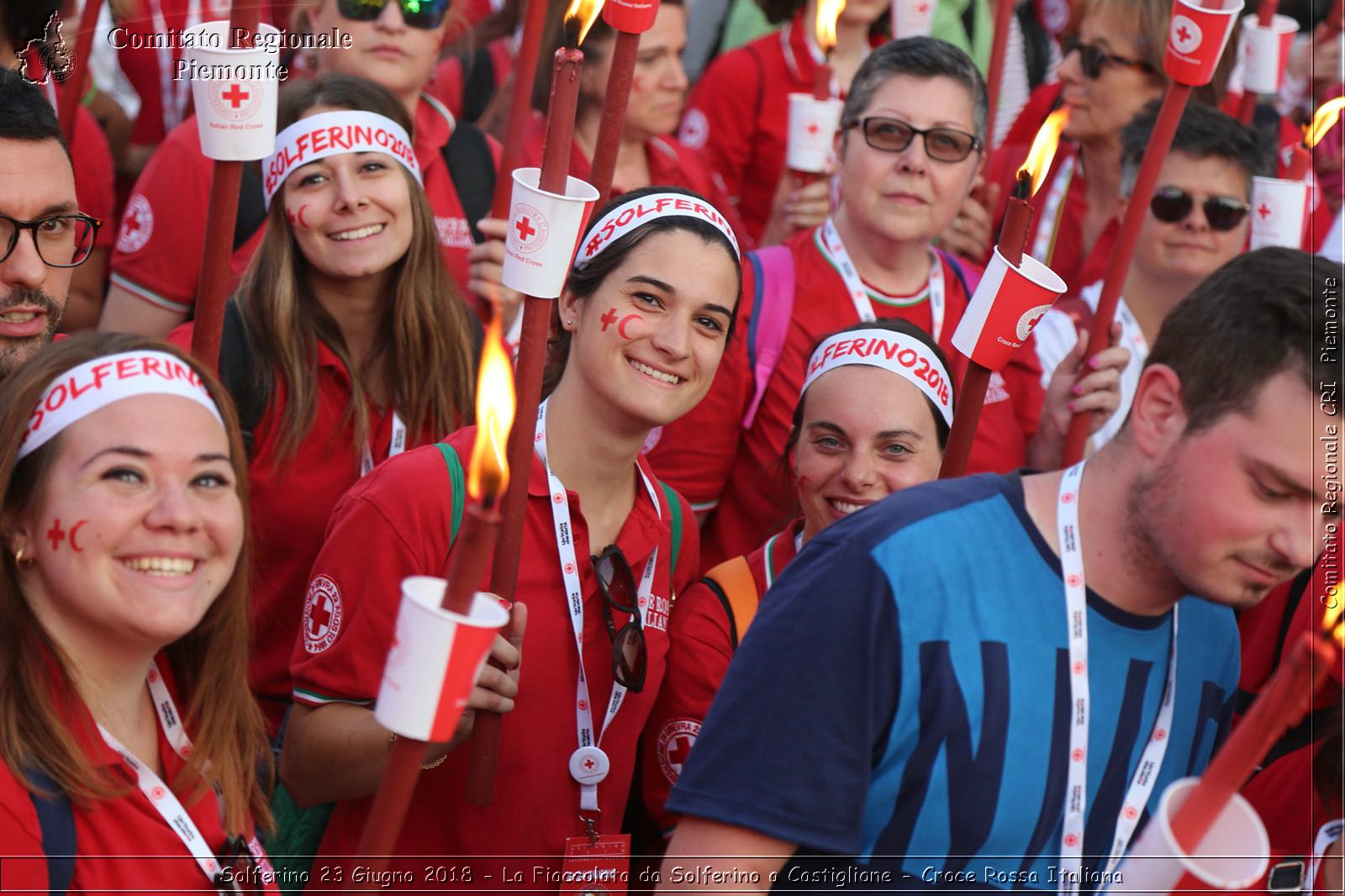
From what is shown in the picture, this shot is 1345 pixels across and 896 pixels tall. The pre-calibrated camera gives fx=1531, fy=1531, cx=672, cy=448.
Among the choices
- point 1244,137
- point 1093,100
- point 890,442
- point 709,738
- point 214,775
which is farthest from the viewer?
point 1093,100

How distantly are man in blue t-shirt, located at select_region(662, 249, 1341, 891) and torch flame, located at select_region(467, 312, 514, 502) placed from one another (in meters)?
0.68

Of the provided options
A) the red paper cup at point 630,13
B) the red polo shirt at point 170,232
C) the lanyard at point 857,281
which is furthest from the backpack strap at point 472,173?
the red paper cup at point 630,13

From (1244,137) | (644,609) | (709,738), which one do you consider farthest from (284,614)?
(1244,137)

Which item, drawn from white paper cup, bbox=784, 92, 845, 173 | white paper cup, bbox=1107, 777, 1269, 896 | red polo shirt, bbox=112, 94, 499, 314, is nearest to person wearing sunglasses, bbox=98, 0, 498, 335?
red polo shirt, bbox=112, 94, 499, 314

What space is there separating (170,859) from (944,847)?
48.8 inches

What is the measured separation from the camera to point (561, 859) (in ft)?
10.1

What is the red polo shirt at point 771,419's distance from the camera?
4180 millimetres

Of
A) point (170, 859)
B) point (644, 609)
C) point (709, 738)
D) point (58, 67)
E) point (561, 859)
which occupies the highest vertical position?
point (58, 67)

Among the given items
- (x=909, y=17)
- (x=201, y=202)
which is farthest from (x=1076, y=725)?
(x=909, y=17)

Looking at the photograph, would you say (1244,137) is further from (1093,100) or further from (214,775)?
(214,775)

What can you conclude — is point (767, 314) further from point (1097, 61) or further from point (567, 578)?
point (1097, 61)

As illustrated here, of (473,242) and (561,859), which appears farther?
(473,242)

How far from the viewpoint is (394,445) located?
12.7 ft

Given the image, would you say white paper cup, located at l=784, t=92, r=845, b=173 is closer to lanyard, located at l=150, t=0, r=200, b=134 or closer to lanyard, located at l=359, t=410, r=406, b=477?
lanyard, located at l=359, t=410, r=406, b=477
